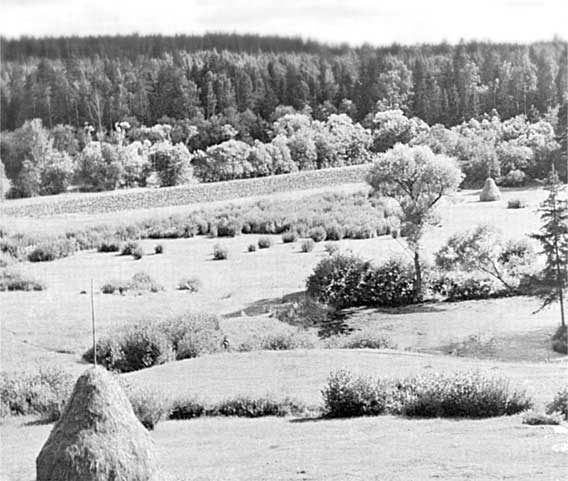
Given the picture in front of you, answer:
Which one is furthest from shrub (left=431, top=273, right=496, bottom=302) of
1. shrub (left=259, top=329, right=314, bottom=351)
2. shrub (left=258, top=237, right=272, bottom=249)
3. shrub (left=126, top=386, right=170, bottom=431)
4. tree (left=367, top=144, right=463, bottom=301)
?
shrub (left=126, top=386, right=170, bottom=431)

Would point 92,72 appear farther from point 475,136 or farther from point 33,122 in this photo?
point 475,136

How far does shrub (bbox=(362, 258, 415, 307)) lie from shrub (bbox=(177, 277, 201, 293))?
7.21 feet

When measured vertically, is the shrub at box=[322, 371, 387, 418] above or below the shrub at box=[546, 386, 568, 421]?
below

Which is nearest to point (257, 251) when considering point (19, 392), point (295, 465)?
point (19, 392)

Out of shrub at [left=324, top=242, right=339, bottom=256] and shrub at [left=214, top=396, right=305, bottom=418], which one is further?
shrub at [left=324, top=242, right=339, bottom=256]

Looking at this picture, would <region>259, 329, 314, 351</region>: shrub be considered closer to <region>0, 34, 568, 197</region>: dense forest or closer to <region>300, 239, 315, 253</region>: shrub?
<region>300, 239, 315, 253</region>: shrub

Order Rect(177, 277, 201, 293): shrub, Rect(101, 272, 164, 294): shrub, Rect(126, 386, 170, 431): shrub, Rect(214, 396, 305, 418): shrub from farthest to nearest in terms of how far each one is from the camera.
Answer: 1. Rect(177, 277, 201, 293): shrub
2. Rect(101, 272, 164, 294): shrub
3. Rect(214, 396, 305, 418): shrub
4. Rect(126, 386, 170, 431): shrub

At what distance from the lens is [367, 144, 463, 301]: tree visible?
1391 cm

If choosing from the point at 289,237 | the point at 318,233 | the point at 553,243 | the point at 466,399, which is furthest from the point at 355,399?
the point at 289,237

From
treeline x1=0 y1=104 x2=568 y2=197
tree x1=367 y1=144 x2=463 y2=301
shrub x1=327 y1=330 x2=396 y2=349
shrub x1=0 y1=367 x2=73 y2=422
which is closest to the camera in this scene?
shrub x1=0 y1=367 x2=73 y2=422

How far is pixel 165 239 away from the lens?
47.8 feet

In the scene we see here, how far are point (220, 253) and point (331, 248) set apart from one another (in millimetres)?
1641

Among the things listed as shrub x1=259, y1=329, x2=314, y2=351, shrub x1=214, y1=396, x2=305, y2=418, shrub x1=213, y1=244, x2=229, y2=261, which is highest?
shrub x1=214, y1=396, x2=305, y2=418

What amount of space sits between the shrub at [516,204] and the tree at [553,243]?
82 cm
